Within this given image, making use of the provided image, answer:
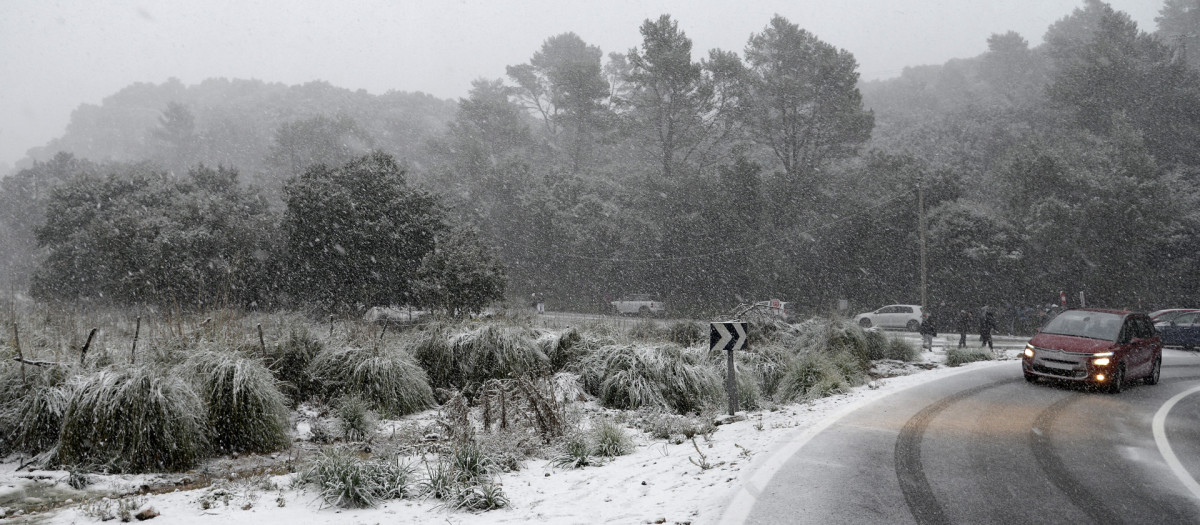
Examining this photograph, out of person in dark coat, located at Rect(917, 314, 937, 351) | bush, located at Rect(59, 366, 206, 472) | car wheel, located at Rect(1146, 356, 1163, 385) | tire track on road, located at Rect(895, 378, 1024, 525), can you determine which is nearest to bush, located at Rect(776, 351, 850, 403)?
tire track on road, located at Rect(895, 378, 1024, 525)

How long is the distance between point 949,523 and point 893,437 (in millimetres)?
2798

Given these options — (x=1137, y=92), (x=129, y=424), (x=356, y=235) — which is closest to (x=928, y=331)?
(x=129, y=424)

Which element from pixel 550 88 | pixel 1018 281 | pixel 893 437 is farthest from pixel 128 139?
pixel 893 437

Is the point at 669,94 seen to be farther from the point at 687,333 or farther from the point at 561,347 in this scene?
the point at 561,347

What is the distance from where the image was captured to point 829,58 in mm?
44062

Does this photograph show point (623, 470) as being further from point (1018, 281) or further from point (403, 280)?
point (1018, 281)

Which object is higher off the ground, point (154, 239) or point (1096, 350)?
point (154, 239)

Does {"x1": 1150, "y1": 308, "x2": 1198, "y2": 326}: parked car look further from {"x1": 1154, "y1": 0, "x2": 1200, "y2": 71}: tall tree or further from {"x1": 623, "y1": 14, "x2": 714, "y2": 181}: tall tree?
{"x1": 1154, "y1": 0, "x2": 1200, "y2": 71}: tall tree

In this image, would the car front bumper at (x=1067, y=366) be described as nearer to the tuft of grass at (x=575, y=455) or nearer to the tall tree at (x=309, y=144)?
the tuft of grass at (x=575, y=455)

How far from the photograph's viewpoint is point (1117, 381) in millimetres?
10992

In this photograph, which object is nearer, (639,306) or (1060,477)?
(1060,477)

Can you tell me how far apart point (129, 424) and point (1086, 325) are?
46.8 ft

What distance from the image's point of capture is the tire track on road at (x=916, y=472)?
5.18 meters

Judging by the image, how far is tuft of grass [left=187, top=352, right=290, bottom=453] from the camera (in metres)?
7.94
